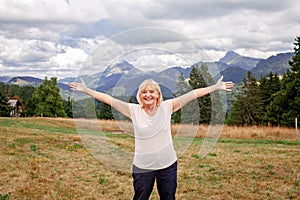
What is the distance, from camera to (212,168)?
10242 millimetres

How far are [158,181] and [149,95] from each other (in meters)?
0.94

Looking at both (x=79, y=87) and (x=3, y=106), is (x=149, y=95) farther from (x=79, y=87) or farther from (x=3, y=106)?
(x=3, y=106)

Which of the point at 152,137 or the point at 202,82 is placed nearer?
the point at 152,137

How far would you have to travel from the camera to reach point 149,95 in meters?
3.93

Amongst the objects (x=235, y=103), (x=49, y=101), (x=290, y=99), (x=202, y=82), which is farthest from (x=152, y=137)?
(x=49, y=101)

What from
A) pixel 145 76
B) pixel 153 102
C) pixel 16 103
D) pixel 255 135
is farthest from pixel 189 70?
pixel 16 103

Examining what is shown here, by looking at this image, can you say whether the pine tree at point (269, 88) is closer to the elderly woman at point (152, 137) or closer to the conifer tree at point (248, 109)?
the conifer tree at point (248, 109)

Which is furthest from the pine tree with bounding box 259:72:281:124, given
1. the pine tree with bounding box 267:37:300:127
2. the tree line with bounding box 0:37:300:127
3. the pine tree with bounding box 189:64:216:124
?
the pine tree with bounding box 189:64:216:124

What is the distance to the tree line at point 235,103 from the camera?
5133mm

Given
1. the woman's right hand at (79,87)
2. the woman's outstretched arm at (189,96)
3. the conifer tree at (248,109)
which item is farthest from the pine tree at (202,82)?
the conifer tree at (248,109)

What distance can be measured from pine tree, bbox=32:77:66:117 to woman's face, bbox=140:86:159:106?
52538 millimetres

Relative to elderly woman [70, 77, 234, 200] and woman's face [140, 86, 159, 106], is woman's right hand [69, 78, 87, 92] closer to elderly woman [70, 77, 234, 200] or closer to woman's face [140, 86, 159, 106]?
elderly woman [70, 77, 234, 200]

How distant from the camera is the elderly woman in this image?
3.92m

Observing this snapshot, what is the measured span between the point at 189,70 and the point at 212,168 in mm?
5710
